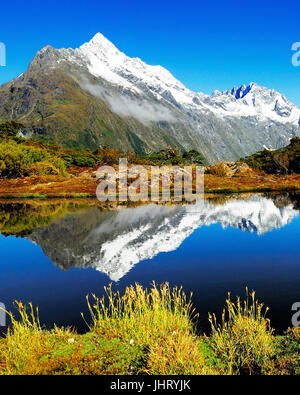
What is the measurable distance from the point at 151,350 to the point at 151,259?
12.7 meters

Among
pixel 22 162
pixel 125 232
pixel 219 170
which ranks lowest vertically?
pixel 125 232

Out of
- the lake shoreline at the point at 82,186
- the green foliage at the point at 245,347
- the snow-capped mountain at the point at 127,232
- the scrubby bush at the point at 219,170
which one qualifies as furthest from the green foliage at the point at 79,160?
the green foliage at the point at 245,347

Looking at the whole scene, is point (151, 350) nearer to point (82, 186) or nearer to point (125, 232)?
point (125, 232)

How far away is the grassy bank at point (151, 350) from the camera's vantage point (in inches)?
308

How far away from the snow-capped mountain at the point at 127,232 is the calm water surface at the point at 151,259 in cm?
8

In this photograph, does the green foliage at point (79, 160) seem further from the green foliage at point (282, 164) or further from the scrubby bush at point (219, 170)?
the green foliage at point (282, 164)

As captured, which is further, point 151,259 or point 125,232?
point 125,232

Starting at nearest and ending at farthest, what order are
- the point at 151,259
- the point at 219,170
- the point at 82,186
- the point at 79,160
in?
the point at 151,259, the point at 82,186, the point at 219,170, the point at 79,160

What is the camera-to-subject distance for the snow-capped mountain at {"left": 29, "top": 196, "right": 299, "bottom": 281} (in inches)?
819

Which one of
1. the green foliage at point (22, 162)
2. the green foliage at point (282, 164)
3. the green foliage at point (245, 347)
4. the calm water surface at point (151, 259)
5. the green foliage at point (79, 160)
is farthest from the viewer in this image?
the green foliage at point (79, 160)

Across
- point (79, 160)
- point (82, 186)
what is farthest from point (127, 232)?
point (79, 160)

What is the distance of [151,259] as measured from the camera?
806 inches
